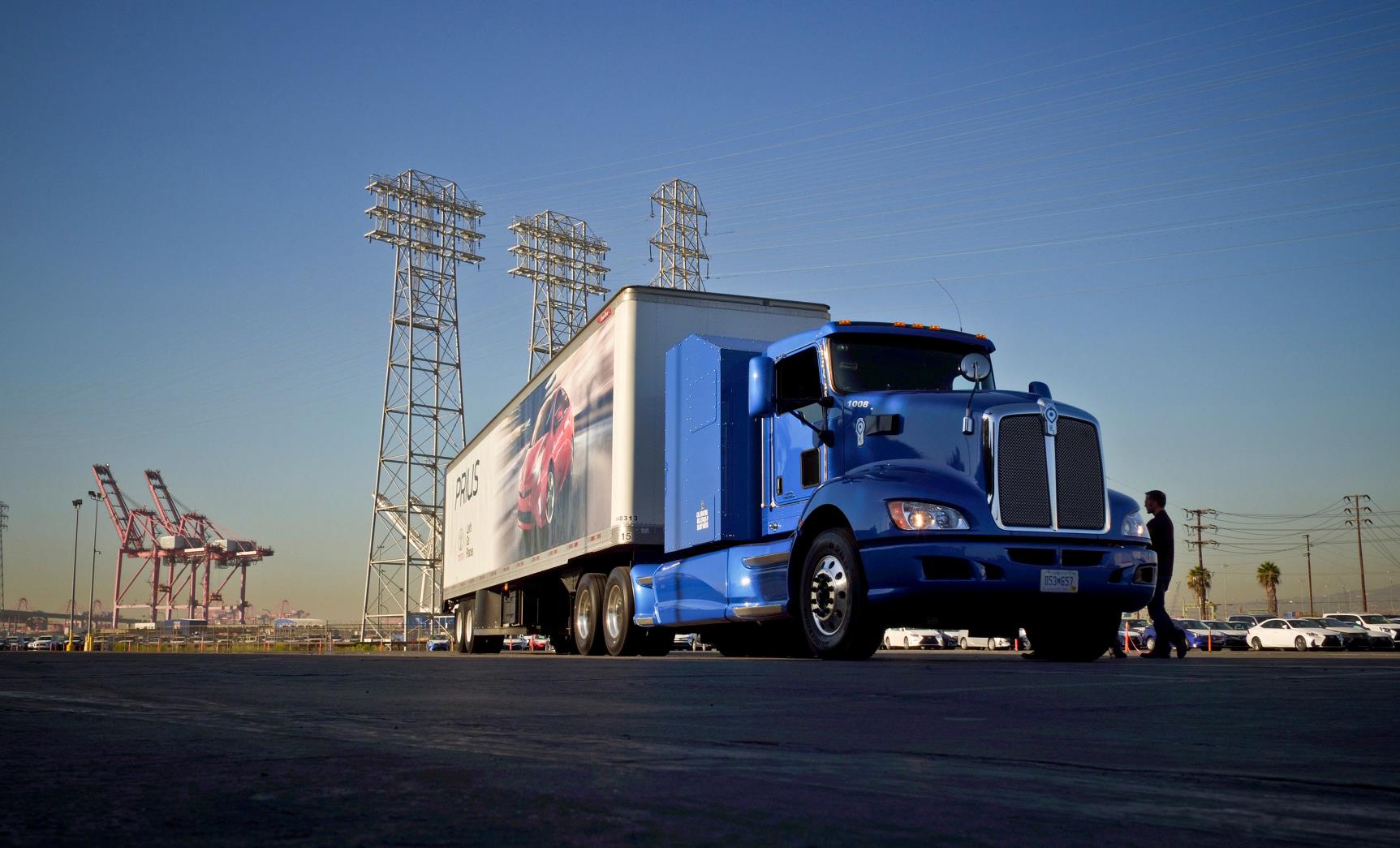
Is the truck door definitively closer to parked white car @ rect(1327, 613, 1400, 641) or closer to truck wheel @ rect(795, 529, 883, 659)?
truck wheel @ rect(795, 529, 883, 659)

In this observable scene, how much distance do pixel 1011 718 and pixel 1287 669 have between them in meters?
5.37

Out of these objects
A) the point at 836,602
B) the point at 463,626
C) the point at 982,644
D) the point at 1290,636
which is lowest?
the point at 982,644

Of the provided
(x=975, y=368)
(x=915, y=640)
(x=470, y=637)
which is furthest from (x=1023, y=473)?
(x=915, y=640)

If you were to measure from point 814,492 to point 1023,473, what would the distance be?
2.03 metres

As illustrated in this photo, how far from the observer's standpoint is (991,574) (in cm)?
1088

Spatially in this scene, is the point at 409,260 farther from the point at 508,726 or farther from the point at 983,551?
the point at 508,726

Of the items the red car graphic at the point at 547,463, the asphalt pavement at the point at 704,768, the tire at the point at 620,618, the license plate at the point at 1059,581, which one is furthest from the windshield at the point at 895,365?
the asphalt pavement at the point at 704,768

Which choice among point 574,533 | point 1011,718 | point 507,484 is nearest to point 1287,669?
point 1011,718

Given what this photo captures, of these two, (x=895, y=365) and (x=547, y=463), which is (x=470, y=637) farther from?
(x=895, y=365)

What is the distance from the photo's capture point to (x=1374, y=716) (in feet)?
14.6

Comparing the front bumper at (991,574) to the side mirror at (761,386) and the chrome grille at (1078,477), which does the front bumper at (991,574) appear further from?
the side mirror at (761,386)

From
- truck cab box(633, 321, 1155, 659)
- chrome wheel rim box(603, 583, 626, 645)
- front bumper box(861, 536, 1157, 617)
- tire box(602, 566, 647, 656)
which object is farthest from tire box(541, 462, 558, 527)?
front bumper box(861, 536, 1157, 617)

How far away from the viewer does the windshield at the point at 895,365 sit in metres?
12.5

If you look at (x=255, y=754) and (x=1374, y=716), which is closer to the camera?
(x=255, y=754)
